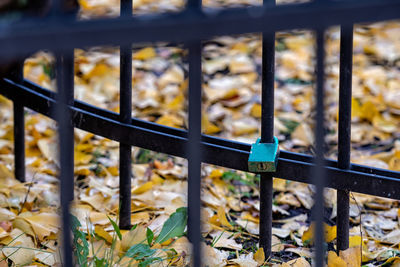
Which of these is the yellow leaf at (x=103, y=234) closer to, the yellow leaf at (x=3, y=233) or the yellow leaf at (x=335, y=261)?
the yellow leaf at (x=3, y=233)

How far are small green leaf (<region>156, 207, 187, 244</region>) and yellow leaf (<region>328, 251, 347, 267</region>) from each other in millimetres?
396

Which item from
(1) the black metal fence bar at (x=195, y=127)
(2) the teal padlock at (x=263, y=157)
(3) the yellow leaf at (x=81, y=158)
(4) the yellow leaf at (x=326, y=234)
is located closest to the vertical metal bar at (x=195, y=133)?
(1) the black metal fence bar at (x=195, y=127)

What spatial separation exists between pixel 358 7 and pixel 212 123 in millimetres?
1940

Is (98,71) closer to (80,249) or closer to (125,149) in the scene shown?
(125,149)

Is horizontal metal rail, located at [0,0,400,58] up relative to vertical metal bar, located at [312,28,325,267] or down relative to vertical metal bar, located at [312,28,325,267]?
up

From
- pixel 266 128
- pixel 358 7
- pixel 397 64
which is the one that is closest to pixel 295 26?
pixel 358 7

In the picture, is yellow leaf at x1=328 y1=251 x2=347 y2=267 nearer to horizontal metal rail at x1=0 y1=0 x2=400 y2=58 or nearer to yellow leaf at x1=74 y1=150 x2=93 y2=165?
horizontal metal rail at x1=0 y1=0 x2=400 y2=58

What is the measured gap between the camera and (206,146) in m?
1.73

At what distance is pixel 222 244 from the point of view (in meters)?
1.82

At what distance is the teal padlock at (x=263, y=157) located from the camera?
161 centimetres

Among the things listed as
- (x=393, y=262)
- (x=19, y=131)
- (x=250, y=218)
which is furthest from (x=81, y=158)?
(x=393, y=262)

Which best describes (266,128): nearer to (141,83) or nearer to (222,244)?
(222,244)

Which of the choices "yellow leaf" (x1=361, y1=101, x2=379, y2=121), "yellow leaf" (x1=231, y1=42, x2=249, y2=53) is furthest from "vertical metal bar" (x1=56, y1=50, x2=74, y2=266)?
"yellow leaf" (x1=231, y1=42, x2=249, y2=53)

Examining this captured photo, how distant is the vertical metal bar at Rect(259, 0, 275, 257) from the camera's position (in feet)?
5.20
